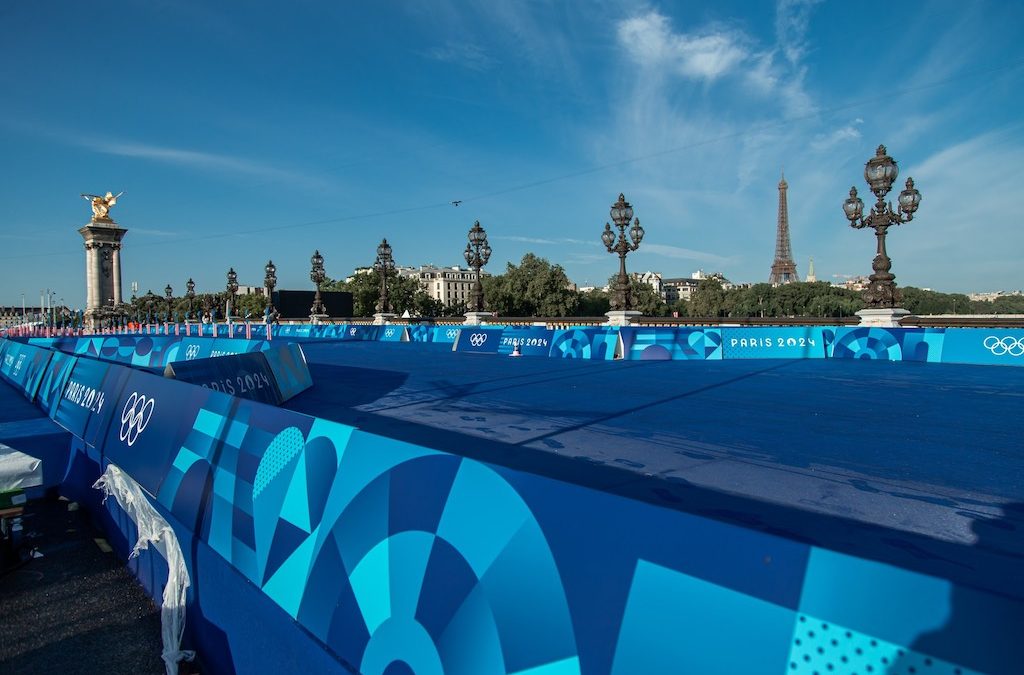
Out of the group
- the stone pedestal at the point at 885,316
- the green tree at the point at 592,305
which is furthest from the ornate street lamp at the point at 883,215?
the green tree at the point at 592,305

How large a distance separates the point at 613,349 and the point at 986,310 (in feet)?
523

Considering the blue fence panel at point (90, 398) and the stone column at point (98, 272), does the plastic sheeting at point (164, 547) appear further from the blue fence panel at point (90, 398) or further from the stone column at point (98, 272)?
the stone column at point (98, 272)

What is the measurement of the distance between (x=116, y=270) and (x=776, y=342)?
56.9 meters

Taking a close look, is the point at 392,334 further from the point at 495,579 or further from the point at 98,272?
the point at 98,272

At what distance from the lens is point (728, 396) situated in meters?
11.6

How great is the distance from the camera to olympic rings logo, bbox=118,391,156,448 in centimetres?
575

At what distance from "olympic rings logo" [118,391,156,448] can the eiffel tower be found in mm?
166105

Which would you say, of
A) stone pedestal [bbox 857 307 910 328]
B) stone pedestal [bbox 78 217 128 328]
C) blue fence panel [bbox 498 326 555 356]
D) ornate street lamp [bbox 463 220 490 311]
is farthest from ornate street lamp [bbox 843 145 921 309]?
stone pedestal [bbox 78 217 128 328]

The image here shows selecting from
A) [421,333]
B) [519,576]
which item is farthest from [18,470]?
[421,333]

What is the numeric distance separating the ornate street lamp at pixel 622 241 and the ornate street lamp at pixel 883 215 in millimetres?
8903

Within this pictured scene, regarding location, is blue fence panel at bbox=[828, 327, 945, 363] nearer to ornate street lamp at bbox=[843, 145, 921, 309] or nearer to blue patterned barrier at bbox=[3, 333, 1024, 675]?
ornate street lamp at bbox=[843, 145, 921, 309]

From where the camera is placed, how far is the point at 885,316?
20.7m

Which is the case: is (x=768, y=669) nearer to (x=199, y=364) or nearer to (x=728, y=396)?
(x=199, y=364)

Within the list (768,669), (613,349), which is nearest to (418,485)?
(768,669)
